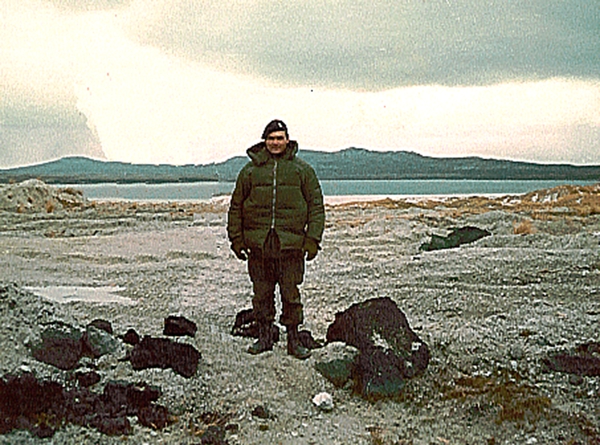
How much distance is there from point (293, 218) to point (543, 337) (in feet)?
7.77

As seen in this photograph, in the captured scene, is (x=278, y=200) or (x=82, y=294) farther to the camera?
(x=82, y=294)

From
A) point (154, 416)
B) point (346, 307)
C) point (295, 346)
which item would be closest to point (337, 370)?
point (295, 346)

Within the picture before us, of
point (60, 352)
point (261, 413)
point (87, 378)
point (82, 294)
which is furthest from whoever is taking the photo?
point (82, 294)

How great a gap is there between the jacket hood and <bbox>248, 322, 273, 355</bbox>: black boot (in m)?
1.40

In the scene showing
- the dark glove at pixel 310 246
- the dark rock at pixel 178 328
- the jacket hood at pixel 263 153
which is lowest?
the dark rock at pixel 178 328

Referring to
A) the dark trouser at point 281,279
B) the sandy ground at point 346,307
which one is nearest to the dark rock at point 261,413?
the sandy ground at point 346,307

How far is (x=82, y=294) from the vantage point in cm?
949

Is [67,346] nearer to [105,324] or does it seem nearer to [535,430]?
[105,324]

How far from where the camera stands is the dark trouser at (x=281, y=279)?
6039mm

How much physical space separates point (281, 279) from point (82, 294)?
4.27 m

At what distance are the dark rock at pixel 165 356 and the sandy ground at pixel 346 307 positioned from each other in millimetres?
84

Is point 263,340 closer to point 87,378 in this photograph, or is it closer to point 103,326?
point 103,326

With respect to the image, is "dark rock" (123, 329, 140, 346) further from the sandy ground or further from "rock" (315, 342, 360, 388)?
"rock" (315, 342, 360, 388)

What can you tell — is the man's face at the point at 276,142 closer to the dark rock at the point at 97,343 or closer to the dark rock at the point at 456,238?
the dark rock at the point at 97,343
